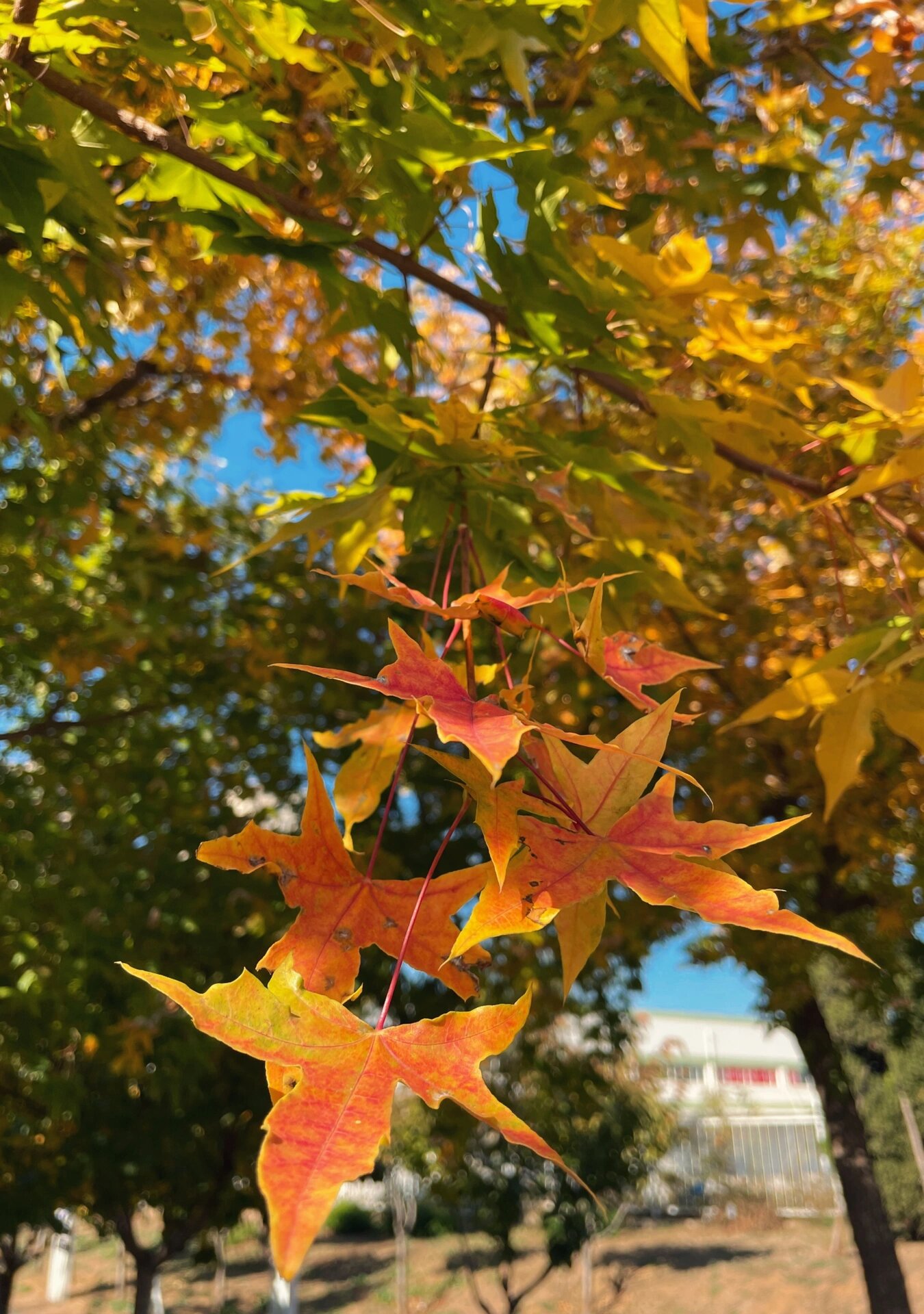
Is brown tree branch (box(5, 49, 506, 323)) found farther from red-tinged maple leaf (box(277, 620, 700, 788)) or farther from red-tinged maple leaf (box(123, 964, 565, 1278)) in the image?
red-tinged maple leaf (box(123, 964, 565, 1278))

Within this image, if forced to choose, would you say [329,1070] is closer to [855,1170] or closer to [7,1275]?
[855,1170]

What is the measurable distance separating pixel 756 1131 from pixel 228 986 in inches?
730

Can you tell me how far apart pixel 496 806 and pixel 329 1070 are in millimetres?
157

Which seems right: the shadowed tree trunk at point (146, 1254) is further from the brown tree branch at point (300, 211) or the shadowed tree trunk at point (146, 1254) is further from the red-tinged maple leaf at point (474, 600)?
the red-tinged maple leaf at point (474, 600)

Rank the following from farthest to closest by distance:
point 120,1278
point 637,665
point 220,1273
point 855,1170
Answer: point 120,1278, point 220,1273, point 855,1170, point 637,665

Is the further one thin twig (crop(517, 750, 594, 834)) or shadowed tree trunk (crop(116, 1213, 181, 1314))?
shadowed tree trunk (crop(116, 1213, 181, 1314))

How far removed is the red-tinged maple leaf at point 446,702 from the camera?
475 millimetres

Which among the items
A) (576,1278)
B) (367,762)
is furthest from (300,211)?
(576,1278)

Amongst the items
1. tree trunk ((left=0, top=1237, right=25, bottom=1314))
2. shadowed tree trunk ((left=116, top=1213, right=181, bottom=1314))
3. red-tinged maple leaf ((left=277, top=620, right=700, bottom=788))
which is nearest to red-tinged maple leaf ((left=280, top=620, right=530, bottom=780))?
red-tinged maple leaf ((left=277, top=620, right=700, bottom=788))

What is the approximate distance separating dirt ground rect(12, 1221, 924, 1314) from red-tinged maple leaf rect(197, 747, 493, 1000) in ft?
34.2

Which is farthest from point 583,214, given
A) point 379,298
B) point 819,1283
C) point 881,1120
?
point 881,1120

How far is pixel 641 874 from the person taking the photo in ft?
1.73

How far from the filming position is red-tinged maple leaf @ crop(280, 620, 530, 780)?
1.56 feet

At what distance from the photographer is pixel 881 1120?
1373cm
